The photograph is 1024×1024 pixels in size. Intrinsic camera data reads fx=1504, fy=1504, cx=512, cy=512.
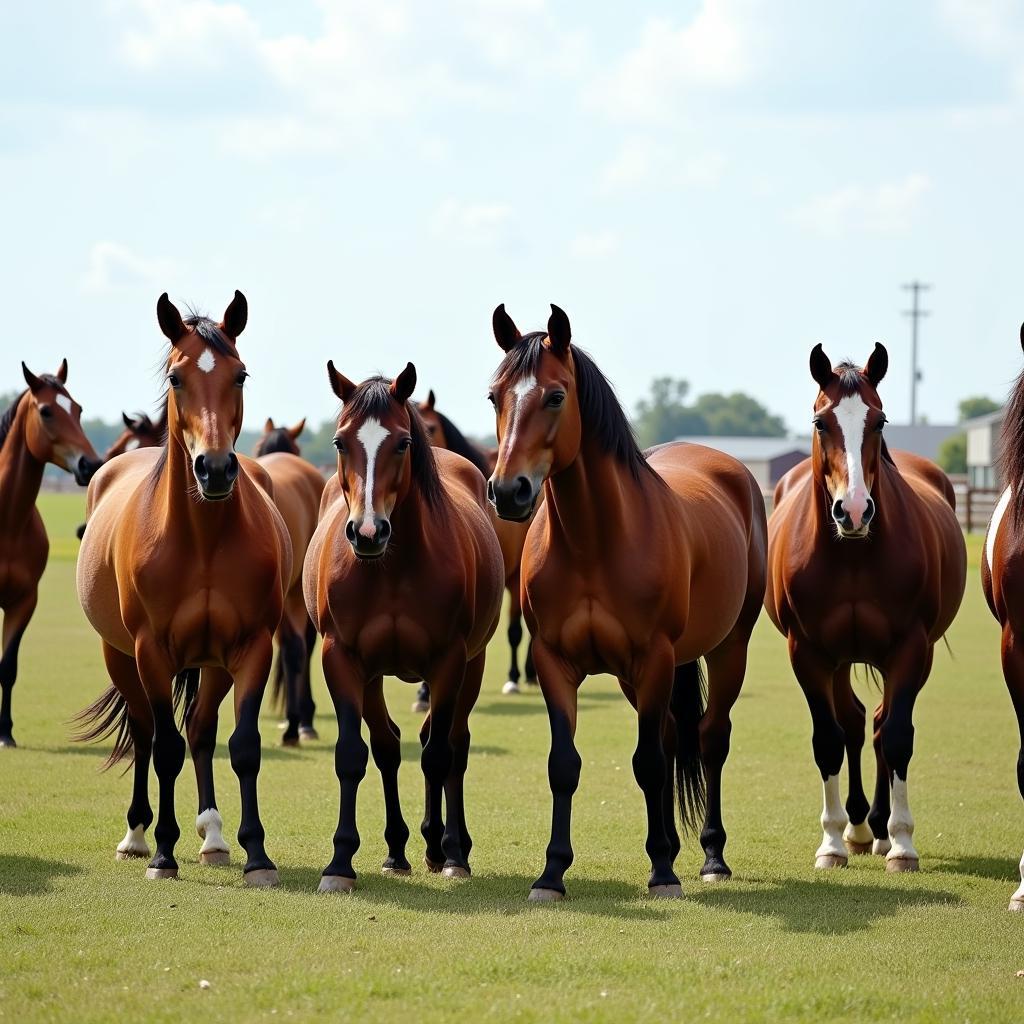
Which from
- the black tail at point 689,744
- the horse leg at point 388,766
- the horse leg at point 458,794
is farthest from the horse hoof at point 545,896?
the black tail at point 689,744

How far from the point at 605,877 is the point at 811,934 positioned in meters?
1.55

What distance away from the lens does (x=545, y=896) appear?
22.8 ft

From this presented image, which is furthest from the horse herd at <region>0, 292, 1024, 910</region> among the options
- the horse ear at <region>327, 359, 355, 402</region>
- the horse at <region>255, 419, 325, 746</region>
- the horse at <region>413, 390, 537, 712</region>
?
the horse at <region>413, 390, 537, 712</region>

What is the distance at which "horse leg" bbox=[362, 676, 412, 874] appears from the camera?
25.6 ft

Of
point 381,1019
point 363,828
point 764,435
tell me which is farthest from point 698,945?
point 764,435

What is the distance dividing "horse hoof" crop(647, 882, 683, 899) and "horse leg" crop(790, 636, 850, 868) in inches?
49.4

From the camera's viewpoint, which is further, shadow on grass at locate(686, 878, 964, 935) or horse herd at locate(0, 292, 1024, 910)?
horse herd at locate(0, 292, 1024, 910)

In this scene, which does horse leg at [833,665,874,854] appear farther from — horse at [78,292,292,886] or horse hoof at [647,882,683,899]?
horse at [78,292,292,886]

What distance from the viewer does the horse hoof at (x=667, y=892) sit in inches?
280

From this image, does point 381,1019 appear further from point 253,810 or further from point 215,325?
point 215,325

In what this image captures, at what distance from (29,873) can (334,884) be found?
162 centimetres

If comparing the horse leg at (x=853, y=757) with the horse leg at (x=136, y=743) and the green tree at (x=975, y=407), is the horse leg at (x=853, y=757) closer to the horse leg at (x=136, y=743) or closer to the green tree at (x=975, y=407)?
the horse leg at (x=136, y=743)

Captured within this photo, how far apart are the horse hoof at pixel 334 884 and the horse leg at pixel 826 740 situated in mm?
2605

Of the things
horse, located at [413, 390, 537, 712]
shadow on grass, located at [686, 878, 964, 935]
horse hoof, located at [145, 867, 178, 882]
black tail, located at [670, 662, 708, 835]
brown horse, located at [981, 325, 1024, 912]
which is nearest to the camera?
shadow on grass, located at [686, 878, 964, 935]
